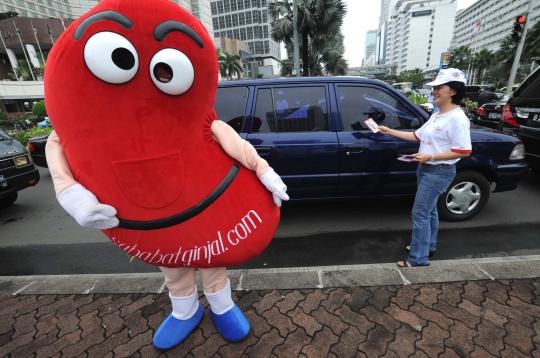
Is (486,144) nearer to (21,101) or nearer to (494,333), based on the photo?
(494,333)

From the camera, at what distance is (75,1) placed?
59.3 m

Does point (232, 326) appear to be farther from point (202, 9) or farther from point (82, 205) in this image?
point (202, 9)

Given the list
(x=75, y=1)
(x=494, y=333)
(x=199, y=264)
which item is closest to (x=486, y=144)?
(x=494, y=333)

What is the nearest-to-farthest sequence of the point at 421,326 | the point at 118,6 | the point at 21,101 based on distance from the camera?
the point at 118,6 → the point at 421,326 → the point at 21,101

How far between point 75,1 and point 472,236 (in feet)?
264

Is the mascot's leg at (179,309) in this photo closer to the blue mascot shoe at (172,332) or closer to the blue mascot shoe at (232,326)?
the blue mascot shoe at (172,332)

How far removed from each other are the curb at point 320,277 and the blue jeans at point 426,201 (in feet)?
0.54

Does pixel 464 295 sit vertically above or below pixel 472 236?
above

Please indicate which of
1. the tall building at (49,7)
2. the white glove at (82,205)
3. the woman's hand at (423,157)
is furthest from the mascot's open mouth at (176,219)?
the tall building at (49,7)

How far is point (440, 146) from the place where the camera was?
224 centimetres

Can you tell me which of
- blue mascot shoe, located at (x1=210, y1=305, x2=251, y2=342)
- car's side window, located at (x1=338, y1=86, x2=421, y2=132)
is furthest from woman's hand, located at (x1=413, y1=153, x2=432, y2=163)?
blue mascot shoe, located at (x1=210, y1=305, x2=251, y2=342)

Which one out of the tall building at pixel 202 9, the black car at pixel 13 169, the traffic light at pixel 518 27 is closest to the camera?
the black car at pixel 13 169

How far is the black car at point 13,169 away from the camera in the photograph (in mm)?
4246

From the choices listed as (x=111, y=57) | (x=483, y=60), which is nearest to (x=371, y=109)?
(x=111, y=57)
